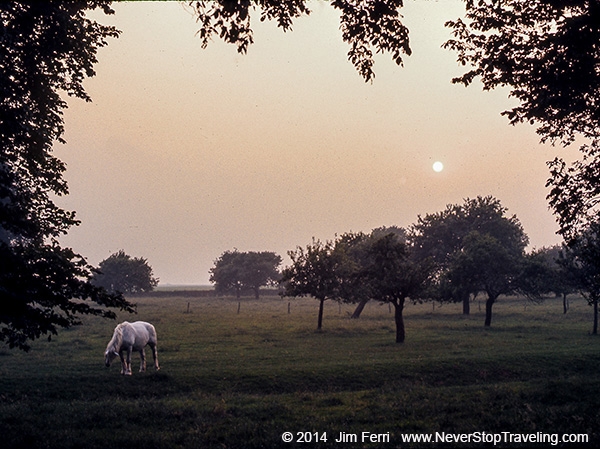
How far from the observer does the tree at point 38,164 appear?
1084cm

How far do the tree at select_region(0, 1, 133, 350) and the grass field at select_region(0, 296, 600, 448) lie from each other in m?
3.57

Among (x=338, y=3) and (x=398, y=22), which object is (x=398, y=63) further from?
(x=338, y=3)

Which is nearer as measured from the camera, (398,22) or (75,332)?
(398,22)

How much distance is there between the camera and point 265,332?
135 ft

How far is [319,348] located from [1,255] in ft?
79.3

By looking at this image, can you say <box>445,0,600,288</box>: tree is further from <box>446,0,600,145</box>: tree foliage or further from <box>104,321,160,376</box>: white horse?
<box>104,321,160,376</box>: white horse

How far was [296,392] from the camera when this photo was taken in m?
18.2

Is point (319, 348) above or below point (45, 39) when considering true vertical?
below

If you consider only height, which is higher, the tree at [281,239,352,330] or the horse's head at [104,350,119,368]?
the tree at [281,239,352,330]

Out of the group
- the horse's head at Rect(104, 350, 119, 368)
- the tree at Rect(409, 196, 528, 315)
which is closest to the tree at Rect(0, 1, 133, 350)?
the horse's head at Rect(104, 350, 119, 368)

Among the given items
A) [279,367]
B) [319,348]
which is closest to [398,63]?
[279,367]

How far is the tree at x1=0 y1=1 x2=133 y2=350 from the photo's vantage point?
35.6 ft

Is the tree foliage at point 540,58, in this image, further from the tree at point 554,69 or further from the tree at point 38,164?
the tree at point 38,164

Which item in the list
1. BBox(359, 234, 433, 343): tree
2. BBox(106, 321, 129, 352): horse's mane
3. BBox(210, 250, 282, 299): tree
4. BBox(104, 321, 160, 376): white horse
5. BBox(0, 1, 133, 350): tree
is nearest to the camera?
BBox(0, 1, 133, 350): tree
